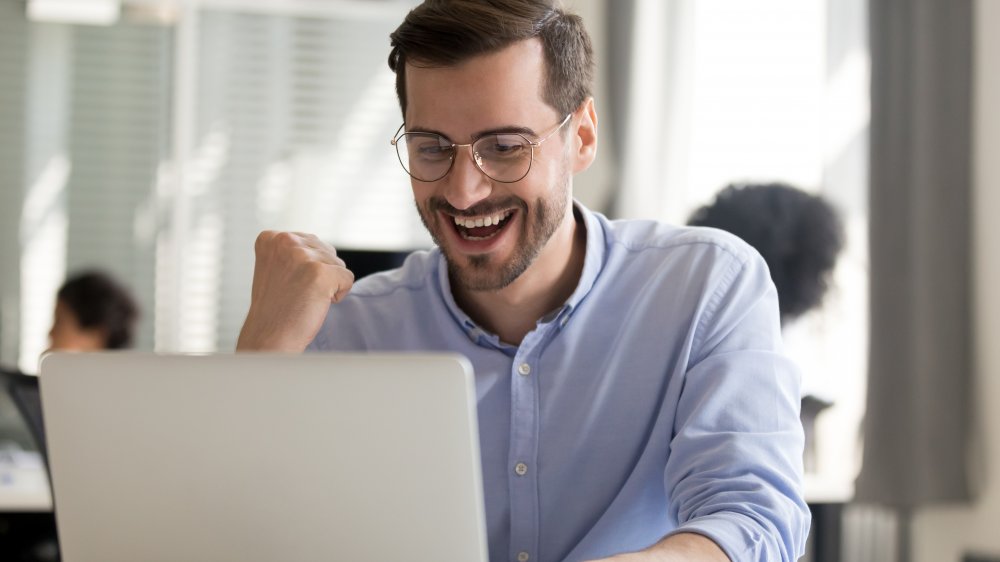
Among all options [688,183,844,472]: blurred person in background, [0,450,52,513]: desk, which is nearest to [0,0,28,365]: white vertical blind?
[0,450,52,513]: desk

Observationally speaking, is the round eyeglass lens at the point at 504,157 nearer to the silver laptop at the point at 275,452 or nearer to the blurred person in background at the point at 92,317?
the silver laptop at the point at 275,452

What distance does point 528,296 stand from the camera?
159 cm

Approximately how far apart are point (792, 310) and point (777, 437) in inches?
69.7

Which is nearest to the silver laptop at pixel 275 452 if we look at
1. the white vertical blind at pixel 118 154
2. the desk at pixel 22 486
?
the desk at pixel 22 486

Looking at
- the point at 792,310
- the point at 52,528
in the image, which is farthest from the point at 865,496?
the point at 52,528

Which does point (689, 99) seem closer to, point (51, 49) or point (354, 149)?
point (354, 149)

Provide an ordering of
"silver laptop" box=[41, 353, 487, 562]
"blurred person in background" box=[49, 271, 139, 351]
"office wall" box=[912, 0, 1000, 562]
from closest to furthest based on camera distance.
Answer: "silver laptop" box=[41, 353, 487, 562] < "office wall" box=[912, 0, 1000, 562] < "blurred person in background" box=[49, 271, 139, 351]

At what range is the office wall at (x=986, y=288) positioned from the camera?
124 inches

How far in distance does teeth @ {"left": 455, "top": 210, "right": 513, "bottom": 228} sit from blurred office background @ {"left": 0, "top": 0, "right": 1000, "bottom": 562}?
1687mm

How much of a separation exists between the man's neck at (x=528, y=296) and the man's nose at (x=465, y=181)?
15cm

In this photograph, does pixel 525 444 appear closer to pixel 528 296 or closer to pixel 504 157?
pixel 528 296

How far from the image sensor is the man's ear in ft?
5.33

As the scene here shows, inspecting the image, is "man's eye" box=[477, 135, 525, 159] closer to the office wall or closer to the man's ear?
the man's ear

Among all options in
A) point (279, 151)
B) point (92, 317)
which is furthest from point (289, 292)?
point (279, 151)
